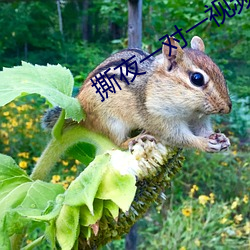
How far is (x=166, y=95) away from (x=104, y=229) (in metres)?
0.26

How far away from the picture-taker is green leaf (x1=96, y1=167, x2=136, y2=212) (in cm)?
46

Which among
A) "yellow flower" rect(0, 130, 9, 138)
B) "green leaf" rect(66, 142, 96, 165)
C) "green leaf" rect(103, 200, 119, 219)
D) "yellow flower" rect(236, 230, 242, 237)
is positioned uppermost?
"green leaf" rect(103, 200, 119, 219)

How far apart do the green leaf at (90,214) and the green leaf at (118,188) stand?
0.01 meters

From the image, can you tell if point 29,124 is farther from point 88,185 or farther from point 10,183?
point 88,185

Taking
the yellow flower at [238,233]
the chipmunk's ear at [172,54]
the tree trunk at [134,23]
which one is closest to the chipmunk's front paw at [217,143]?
the chipmunk's ear at [172,54]

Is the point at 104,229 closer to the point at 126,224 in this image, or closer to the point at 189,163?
the point at 126,224

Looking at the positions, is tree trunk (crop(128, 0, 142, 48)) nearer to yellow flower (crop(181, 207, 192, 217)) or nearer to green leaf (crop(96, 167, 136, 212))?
green leaf (crop(96, 167, 136, 212))

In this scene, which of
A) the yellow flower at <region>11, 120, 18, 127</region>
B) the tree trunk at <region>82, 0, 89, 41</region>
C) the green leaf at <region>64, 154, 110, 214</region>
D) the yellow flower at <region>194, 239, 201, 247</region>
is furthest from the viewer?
the tree trunk at <region>82, 0, 89, 41</region>

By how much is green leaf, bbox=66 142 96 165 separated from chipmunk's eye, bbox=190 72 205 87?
16 centimetres

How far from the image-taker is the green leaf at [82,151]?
627mm

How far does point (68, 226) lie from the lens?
0.48m

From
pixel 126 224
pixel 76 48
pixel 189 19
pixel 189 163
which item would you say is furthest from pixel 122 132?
pixel 76 48

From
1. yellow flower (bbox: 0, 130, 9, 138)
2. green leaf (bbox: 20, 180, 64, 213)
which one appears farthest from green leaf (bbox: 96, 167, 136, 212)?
yellow flower (bbox: 0, 130, 9, 138)

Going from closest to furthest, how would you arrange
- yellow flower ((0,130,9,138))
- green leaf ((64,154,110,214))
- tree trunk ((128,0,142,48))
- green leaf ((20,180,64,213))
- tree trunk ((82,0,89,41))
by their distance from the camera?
green leaf ((64,154,110,214)) < green leaf ((20,180,64,213)) < tree trunk ((128,0,142,48)) < yellow flower ((0,130,9,138)) < tree trunk ((82,0,89,41))
